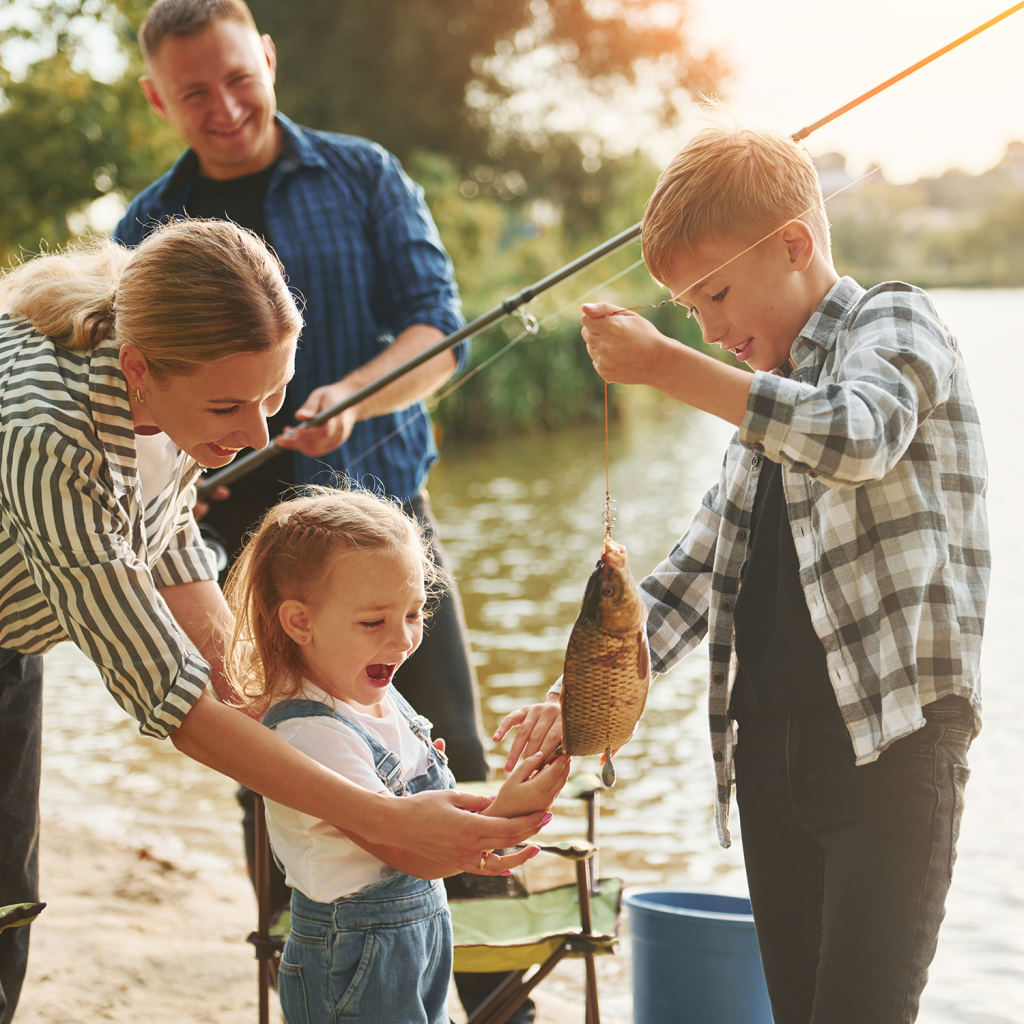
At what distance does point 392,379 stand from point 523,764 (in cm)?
129

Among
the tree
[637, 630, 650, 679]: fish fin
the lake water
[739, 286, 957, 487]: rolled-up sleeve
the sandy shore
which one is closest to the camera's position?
[739, 286, 957, 487]: rolled-up sleeve

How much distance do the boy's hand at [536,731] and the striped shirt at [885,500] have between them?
1.52ft

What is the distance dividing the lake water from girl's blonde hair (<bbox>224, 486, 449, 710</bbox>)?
158 cm

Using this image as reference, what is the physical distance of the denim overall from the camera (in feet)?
5.88

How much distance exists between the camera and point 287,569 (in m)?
1.96

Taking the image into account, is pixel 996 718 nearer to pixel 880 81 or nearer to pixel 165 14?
pixel 880 81

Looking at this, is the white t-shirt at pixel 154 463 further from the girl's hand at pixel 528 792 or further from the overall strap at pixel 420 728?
the girl's hand at pixel 528 792

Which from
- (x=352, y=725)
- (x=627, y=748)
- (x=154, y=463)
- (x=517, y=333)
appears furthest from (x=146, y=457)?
(x=517, y=333)

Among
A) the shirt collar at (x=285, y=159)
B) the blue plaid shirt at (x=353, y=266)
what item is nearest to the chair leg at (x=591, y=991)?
the blue plaid shirt at (x=353, y=266)

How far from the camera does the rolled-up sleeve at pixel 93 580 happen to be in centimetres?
172

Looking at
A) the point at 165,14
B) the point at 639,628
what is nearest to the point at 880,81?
the point at 639,628

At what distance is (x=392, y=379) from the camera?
2824mm

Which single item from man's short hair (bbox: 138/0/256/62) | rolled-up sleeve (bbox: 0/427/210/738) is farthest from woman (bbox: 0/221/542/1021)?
man's short hair (bbox: 138/0/256/62)

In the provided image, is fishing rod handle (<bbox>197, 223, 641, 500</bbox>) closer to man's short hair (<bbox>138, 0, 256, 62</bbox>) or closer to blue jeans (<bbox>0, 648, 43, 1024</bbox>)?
blue jeans (<bbox>0, 648, 43, 1024</bbox>)
